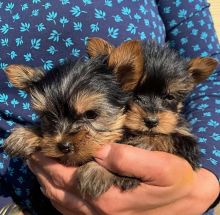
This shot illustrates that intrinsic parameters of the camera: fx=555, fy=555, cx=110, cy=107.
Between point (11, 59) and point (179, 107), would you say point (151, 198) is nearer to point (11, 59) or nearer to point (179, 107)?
point (179, 107)

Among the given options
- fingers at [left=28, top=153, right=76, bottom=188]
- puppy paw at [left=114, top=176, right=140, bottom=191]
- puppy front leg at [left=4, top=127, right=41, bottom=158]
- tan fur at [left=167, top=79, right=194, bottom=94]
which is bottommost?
puppy paw at [left=114, top=176, right=140, bottom=191]

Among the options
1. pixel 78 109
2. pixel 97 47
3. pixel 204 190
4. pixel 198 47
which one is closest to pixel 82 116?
pixel 78 109

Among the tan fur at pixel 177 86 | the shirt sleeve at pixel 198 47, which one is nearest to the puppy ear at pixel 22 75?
the tan fur at pixel 177 86

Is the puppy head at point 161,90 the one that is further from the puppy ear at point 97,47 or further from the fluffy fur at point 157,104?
the puppy ear at point 97,47

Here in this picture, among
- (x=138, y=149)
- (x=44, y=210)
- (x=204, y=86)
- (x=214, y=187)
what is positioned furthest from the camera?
(x=204, y=86)

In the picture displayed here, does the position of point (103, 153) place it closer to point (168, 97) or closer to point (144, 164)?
point (144, 164)

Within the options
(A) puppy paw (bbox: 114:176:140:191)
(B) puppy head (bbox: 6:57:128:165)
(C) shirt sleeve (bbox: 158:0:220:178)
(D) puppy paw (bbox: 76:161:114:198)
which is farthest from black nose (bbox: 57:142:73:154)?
(C) shirt sleeve (bbox: 158:0:220:178)

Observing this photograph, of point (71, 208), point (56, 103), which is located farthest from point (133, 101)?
point (71, 208)

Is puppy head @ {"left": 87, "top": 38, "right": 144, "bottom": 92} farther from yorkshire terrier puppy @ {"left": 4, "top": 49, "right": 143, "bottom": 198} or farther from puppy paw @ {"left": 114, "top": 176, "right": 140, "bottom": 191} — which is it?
puppy paw @ {"left": 114, "top": 176, "right": 140, "bottom": 191}
